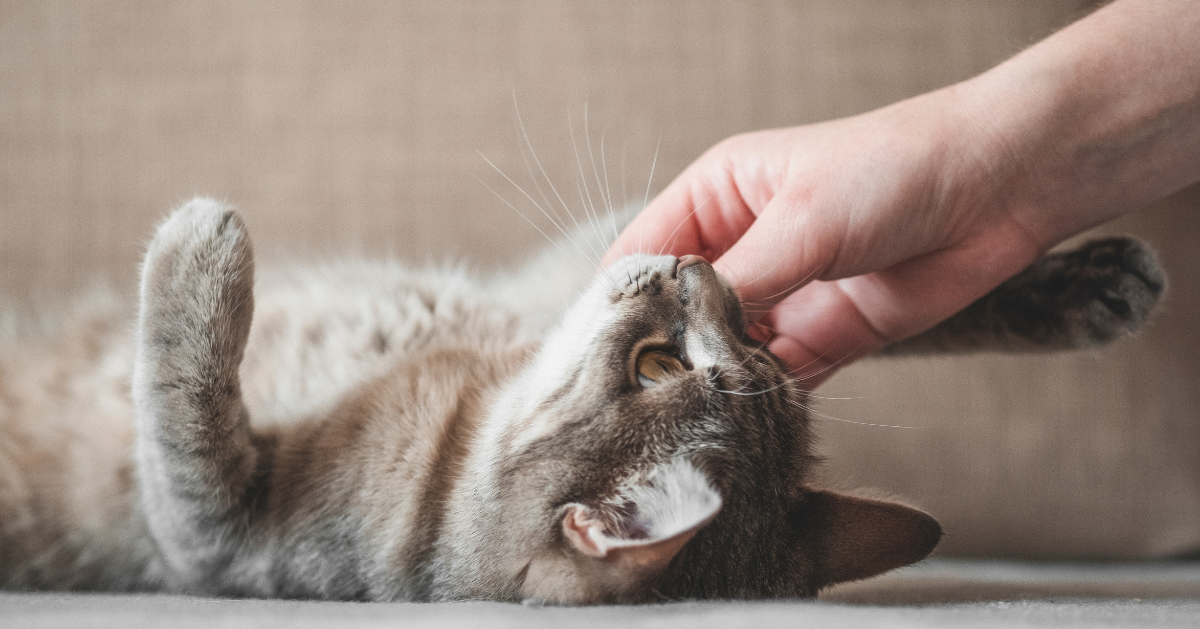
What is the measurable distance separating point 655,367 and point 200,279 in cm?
60

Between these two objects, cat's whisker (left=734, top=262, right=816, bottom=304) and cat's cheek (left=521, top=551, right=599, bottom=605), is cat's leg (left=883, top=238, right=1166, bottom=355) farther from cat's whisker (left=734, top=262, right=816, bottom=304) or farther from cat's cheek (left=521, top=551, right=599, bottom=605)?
cat's cheek (left=521, top=551, right=599, bottom=605)

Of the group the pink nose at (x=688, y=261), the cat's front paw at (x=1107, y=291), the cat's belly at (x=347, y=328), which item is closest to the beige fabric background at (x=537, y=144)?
the cat's belly at (x=347, y=328)

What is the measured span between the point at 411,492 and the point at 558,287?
579mm

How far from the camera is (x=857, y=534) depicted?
0.93m

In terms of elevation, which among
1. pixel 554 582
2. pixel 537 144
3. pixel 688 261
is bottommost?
pixel 554 582

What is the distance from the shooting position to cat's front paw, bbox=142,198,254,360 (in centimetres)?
98

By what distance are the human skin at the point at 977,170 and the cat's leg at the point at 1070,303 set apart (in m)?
0.06

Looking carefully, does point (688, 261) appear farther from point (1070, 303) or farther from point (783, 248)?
point (1070, 303)

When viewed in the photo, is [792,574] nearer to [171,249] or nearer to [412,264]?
[171,249]

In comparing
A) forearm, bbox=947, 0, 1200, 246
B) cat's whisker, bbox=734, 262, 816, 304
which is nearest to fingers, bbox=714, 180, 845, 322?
cat's whisker, bbox=734, 262, 816, 304

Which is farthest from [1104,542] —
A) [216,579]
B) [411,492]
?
[216,579]

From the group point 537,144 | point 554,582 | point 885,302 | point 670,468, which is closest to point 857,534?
point 670,468

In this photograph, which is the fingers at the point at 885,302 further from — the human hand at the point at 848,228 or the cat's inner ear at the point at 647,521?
the cat's inner ear at the point at 647,521

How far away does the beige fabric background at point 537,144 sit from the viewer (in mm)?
1591
